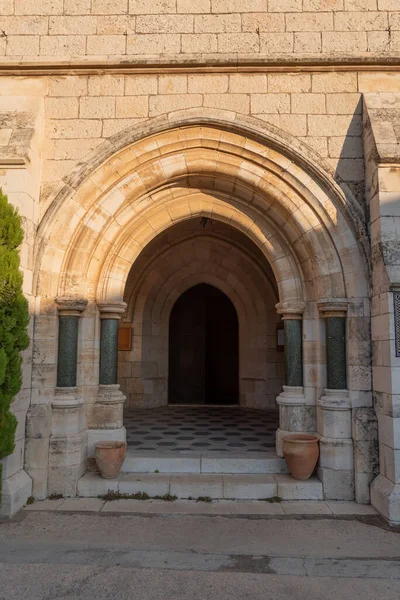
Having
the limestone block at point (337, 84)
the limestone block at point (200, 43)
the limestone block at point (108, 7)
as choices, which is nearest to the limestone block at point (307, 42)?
the limestone block at point (337, 84)

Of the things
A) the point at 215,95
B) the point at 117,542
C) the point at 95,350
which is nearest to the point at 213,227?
the point at 215,95

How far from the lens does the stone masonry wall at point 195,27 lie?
14.5 ft

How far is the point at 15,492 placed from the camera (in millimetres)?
3623

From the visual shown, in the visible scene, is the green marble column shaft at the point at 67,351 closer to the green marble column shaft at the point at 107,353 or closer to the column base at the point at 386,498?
the green marble column shaft at the point at 107,353

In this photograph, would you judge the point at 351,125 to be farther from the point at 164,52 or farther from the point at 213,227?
the point at 213,227

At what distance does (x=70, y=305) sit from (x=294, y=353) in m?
2.30

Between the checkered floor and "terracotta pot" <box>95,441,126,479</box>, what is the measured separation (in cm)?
61

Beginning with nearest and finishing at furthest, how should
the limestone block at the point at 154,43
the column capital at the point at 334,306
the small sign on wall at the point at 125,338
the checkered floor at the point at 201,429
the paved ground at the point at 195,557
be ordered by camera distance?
1. the paved ground at the point at 195,557
2. the column capital at the point at 334,306
3. the limestone block at the point at 154,43
4. the checkered floor at the point at 201,429
5. the small sign on wall at the point at 125,338

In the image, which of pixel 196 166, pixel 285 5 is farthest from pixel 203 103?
pixel 285 5

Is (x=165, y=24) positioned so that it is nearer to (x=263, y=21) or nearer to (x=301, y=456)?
(x=263, y=21)

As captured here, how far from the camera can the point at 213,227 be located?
23.9ft

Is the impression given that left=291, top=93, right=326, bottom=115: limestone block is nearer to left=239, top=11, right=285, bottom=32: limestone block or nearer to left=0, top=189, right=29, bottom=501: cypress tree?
left=239, top=11, right=285, bottom=32: limestone block

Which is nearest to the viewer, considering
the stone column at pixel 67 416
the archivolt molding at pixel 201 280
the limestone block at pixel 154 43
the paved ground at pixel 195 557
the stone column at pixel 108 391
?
the paved ground at pixel 195 557

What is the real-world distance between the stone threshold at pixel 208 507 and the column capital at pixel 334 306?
1.71m
